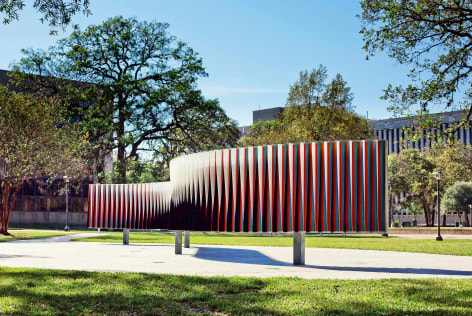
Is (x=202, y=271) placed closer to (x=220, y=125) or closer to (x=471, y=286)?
(x=471, y=286)

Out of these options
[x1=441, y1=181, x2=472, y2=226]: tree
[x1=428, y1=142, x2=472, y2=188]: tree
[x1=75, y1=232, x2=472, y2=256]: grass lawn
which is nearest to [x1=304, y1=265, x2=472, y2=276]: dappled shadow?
[x1=75, y1=232, x2=472, y2=256]: grass lawn

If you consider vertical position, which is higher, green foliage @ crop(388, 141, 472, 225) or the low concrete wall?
green foliage @ crop(388, 141, 472, 225)

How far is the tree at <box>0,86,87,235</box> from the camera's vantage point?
29.2 m

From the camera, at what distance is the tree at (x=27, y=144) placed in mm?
29250

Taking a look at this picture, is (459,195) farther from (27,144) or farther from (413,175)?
(27,144)

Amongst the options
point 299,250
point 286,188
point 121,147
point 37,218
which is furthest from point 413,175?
point 286,188

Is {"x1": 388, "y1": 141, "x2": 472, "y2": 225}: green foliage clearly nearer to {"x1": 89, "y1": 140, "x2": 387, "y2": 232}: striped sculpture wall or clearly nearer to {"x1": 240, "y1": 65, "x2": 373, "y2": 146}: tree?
{"x1": 240, "y1": 65, "x2": 373, "y2": 146}: tree

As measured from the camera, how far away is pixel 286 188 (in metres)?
13.1

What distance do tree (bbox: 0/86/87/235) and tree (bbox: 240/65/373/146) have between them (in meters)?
17.3

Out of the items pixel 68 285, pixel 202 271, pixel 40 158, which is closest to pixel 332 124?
pixel 40 158

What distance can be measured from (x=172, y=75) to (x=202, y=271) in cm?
3616

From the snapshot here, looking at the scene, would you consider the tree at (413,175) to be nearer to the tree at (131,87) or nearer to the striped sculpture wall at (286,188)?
the tree at (131,87)

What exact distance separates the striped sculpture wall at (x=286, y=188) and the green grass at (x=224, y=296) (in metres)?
3.14

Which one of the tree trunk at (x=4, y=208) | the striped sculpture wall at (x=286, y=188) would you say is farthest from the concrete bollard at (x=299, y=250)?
the tree trunk at (x=4, y=208)
